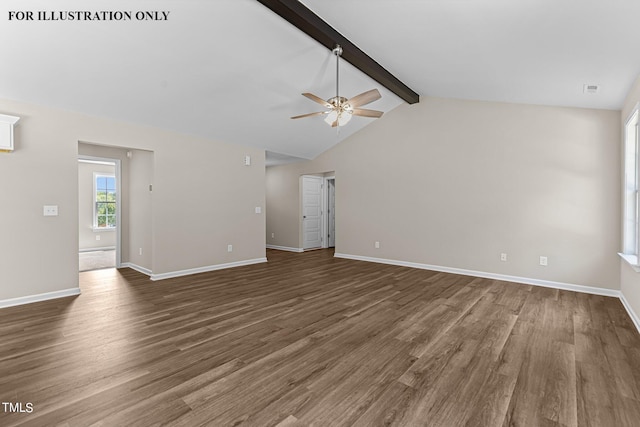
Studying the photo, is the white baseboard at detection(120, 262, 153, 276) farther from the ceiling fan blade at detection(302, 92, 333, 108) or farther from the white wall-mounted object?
the ceiling fan blade at detection(302, 92, 333, 108)

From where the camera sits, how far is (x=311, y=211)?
27.8ft

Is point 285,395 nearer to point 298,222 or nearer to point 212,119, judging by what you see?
point 212,119

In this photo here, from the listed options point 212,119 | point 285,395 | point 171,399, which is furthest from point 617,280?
point 212,119

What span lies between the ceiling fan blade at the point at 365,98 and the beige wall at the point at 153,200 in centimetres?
315

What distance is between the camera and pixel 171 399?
6.19ft

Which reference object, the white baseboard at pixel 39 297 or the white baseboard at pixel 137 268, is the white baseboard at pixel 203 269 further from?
the white baseboard at pixel 39 297

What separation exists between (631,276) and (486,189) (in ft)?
7.20

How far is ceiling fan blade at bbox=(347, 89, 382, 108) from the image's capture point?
11.2 ft

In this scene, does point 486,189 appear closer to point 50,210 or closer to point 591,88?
point 591,88

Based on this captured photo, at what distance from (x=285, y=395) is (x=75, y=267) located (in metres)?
3.81

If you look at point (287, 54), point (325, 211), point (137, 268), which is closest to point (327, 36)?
point (287, 54)

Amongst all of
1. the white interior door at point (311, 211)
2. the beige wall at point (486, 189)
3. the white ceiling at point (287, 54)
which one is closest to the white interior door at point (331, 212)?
the white interior door at point (311, 211)

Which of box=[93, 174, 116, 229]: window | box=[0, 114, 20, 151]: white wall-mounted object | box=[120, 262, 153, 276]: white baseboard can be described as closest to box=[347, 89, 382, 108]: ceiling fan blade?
box=[0, 114, 20, 151]: white wall-mounted object

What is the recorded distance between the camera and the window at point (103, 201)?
8.15 m
